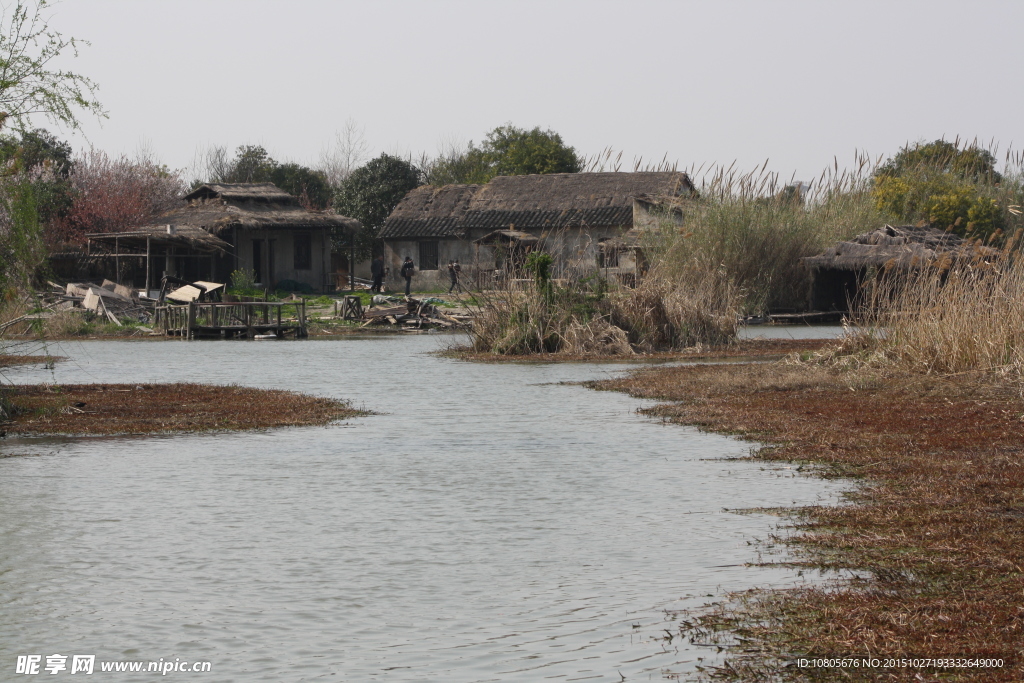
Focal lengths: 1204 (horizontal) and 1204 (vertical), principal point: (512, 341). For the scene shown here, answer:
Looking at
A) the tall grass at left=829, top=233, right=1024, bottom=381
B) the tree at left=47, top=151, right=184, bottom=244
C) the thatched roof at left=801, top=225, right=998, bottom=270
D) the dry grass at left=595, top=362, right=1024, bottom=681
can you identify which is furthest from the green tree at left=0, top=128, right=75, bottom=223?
the thatched roof at left=801, top=225, right=998, bottom=270

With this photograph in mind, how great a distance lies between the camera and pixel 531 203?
5884 centimetres

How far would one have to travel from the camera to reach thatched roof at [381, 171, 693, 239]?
56.0 m

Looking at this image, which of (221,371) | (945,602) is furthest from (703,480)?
(221,371)

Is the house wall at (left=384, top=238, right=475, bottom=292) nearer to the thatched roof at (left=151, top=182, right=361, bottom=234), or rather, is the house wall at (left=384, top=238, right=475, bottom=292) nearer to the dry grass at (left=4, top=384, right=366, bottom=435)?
the thatched roof at (left=151, top=182, right=361, bottom=234)

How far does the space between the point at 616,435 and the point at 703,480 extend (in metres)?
3.27

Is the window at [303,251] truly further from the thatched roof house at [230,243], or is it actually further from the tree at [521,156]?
the tree at [521,156]

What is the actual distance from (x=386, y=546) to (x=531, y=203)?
51.4m

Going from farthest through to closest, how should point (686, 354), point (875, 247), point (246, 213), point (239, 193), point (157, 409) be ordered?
point (239, 193)
point (246, 213)
point (875, 247)
point (686, 354)
point (157, 409)

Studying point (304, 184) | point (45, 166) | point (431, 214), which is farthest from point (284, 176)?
point (45, 166)

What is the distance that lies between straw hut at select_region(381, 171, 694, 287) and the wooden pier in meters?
16.9

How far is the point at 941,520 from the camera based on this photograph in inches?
322

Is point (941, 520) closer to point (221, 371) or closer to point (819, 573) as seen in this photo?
point (819, 573)

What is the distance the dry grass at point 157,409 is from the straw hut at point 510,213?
34949 millimetres

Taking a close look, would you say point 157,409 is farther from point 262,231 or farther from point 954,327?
point 262,231
